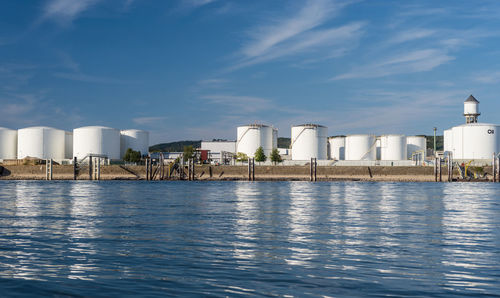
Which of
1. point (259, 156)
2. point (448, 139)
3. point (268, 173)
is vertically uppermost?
point (448, 139)

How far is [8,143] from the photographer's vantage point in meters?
130

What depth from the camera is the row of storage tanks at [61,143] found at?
408 feet

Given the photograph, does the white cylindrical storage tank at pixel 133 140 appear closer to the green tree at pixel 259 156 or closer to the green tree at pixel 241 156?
the green tree at pixel 241 156

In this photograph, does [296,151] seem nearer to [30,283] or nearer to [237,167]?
[237,167]

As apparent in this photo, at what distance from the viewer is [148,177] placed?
338ft

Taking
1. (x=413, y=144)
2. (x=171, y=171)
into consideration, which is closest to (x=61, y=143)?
(x=171, y=171)

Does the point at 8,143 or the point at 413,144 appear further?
the point at 413,144

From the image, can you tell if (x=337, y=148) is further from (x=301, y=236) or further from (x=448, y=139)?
(x=301, y=236)

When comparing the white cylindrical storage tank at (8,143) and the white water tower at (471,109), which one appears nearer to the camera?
the white water tower at (471,109)

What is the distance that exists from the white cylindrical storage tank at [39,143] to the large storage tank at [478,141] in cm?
10037

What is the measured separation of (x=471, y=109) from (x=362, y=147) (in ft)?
91.5

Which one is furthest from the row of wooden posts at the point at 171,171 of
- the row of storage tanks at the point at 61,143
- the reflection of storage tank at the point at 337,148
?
the reflection of storage tank at the point at 337,148

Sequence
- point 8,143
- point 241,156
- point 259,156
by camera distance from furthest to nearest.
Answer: point 8,143, point 241,156, point 259,156

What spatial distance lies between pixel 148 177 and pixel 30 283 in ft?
303
